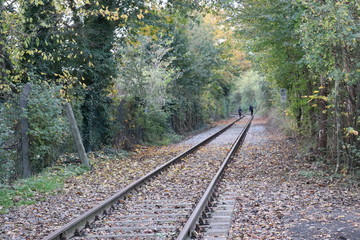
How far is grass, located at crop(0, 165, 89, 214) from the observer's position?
9320 millimetres

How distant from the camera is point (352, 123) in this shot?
35.5 ft

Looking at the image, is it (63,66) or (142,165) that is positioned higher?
(63,66)

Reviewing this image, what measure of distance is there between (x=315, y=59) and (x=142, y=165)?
719cm

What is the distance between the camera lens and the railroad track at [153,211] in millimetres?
6805

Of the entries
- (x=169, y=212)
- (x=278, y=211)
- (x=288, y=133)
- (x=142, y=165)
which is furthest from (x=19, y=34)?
(x=288, y=133)

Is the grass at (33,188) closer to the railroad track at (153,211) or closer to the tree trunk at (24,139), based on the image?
the tree trunk at (24,139)

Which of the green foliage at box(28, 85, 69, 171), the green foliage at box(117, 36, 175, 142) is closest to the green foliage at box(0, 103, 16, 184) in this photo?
the green foliage at box(28, 85, 69, 171)

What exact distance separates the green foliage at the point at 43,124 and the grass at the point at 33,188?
0.47m

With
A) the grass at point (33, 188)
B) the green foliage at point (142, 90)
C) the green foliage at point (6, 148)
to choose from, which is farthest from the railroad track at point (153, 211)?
the green foliage at point (142, 90)

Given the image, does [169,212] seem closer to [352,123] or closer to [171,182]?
[171,182]

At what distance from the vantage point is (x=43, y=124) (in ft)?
42.2

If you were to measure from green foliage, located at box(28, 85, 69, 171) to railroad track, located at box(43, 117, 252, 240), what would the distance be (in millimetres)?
3235

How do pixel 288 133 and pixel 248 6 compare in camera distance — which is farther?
pixel 288 133

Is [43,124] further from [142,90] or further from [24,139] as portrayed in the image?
[142,90]
